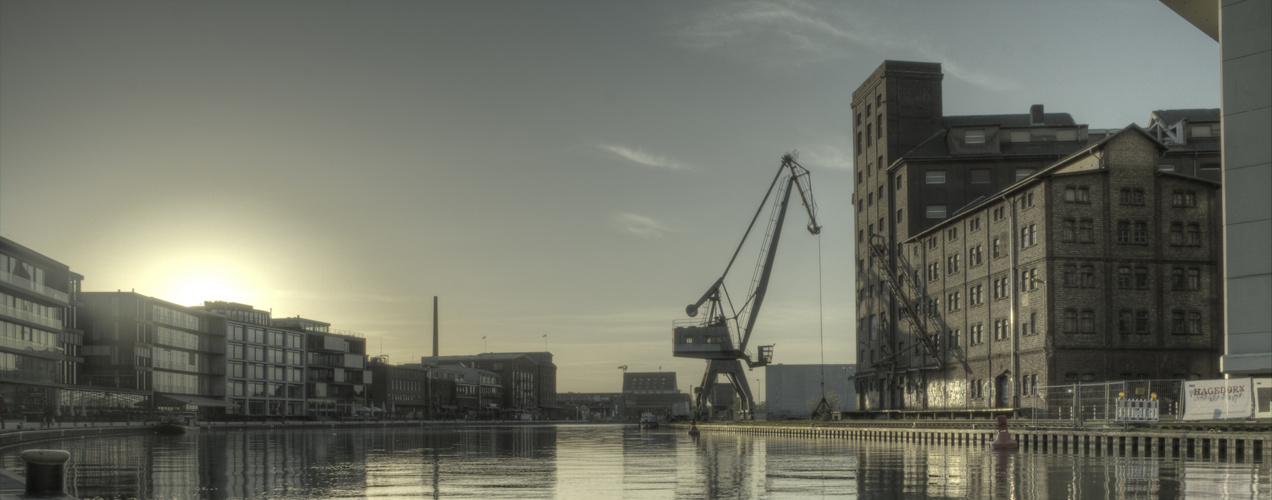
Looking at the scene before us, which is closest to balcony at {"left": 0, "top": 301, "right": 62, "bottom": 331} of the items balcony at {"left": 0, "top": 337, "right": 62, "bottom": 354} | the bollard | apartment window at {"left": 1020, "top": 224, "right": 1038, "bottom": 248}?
balcony at {"left": 0, "top": 337, "right": 62, "bottom": 354}


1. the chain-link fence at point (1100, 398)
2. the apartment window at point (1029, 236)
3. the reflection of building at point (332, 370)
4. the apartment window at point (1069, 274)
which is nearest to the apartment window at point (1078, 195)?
the apartment window at point (1029, 236)

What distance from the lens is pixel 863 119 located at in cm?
9706

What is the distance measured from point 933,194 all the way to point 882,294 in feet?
32.3

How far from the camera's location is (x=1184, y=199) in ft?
204

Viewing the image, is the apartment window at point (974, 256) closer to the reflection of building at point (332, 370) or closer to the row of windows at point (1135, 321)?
the row of windows at point (1135, 321)

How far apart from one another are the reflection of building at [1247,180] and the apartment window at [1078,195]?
4001 centimetres

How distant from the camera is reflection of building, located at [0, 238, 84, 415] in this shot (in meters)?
82.9

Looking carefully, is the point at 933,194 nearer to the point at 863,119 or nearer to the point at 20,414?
the point at 863,119

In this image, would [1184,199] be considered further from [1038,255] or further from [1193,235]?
[1038,255]

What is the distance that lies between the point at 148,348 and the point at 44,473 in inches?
4228

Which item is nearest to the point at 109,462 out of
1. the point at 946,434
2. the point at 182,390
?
the point at 946,434

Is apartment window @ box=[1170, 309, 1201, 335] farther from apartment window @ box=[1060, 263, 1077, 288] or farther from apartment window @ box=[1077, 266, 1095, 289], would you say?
apartment window @ box=[1060, 263, 1077, 288]

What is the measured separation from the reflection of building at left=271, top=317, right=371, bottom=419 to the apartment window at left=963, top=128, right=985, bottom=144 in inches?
4045

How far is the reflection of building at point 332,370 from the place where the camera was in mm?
162250
